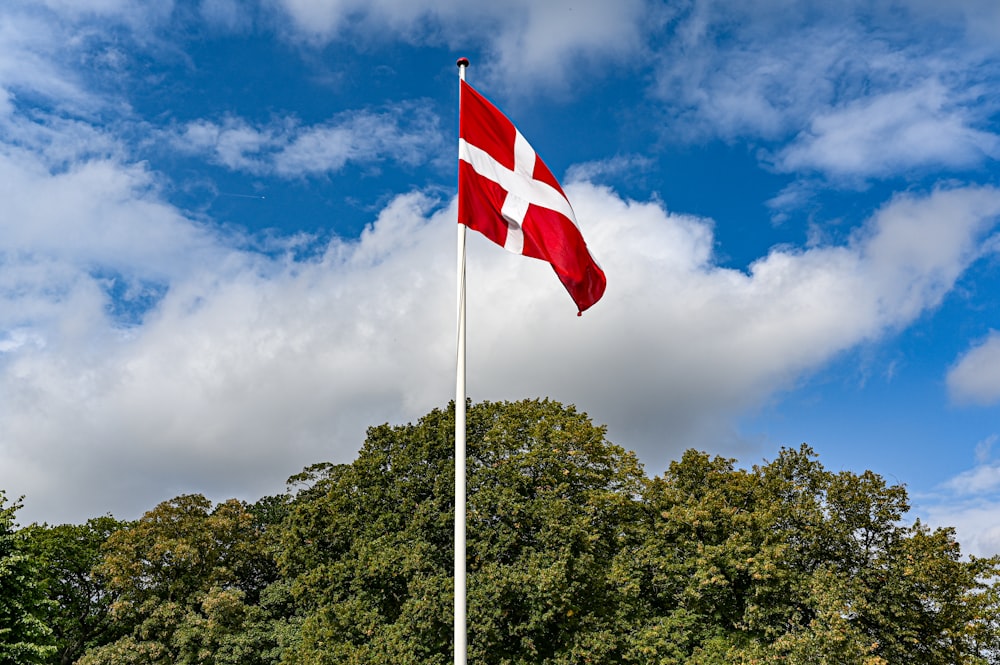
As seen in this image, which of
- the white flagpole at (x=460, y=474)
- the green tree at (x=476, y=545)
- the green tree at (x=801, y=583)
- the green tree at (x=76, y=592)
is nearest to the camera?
the white flagpole at (x=460, y=474)

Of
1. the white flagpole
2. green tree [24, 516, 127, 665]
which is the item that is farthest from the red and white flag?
green tree [24, 516, 127, 665]

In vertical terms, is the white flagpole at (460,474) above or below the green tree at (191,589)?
below

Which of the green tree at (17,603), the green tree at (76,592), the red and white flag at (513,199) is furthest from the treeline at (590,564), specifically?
the red and white flag at (513,199)

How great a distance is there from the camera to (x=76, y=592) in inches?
1766

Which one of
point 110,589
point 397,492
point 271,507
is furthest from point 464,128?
point 271,507

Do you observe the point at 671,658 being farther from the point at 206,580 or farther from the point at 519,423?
the point at 206,580

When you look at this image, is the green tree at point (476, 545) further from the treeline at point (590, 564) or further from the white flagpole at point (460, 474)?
the white flagpole at point (460, 474)

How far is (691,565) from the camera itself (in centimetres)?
3025

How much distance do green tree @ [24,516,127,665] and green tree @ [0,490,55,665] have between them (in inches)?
866

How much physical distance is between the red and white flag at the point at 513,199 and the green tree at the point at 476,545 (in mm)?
15961

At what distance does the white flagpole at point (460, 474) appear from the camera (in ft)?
29.2

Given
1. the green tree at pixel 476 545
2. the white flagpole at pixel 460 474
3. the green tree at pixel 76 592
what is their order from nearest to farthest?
the white flagpole at pixel 460 474 → the green tree at pixel 476 545 → the green tree at pixel 76 592

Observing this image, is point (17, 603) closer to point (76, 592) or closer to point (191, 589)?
point (191, 589)

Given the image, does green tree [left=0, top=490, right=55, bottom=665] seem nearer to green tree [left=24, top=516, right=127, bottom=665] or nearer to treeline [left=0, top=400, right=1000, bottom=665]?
treeline [left=0, top=400, right=1000, bottom=665]
